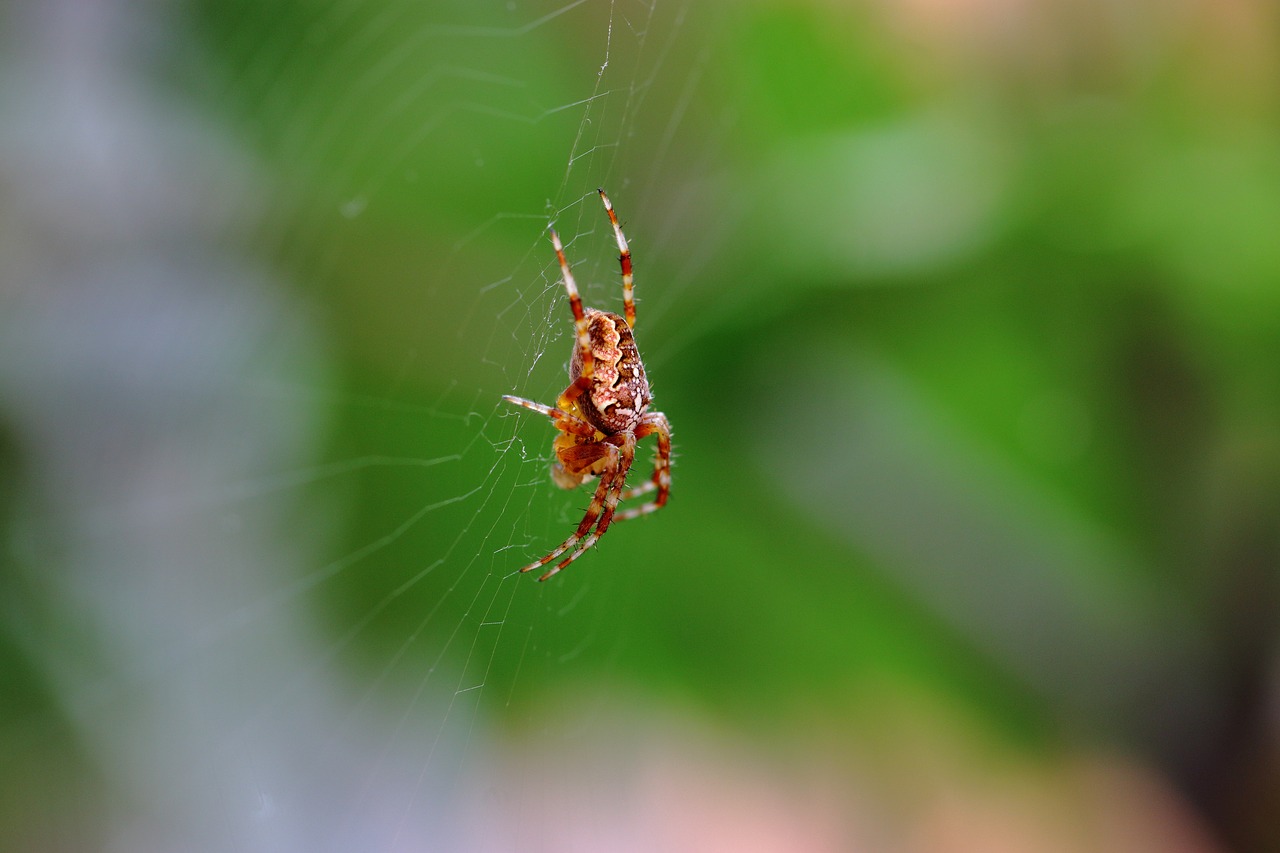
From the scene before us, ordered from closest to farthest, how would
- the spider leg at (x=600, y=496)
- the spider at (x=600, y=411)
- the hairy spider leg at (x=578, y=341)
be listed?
the hairy spider leg at (x=578, y=341)
the spider at (x=600, y=411)
the spider leg at (x=600, y=496)

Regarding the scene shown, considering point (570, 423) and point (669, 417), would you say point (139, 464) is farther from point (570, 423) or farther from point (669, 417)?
point (669, 417)

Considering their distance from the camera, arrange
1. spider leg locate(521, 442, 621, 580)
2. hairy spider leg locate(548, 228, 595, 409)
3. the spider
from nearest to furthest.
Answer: hairy spider leg locate(548, 228, 595, 409), the spider, spider leg locate(521, 442, 621, 580)

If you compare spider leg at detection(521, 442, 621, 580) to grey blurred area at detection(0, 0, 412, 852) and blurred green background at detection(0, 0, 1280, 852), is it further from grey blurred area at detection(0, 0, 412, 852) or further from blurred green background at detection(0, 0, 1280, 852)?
grey blurred area at detection(0, 0, 412, 852)

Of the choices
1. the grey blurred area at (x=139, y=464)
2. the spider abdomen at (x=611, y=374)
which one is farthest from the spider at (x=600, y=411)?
the grey blurred area at (x=139, y=464)

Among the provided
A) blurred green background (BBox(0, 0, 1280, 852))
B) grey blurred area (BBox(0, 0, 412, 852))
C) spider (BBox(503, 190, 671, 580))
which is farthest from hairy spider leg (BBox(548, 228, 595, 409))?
grey blurred area (BBox(0, 0, 412, 852))

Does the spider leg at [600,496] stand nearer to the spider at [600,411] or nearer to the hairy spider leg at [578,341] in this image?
the spider at [600,411]

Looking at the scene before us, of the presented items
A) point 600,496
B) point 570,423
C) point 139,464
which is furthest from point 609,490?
point 139,464
